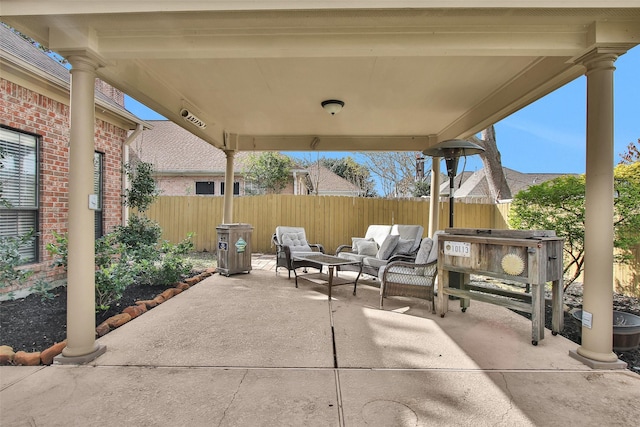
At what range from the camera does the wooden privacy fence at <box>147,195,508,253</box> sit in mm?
9133

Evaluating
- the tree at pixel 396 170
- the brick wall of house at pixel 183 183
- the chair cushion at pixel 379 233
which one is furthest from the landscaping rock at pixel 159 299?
the tree at pixel 396 170

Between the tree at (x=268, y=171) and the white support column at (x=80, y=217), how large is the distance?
10681 mm

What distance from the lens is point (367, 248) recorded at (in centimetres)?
624

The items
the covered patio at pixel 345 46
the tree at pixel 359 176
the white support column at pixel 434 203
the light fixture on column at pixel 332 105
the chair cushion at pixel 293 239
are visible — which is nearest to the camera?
the covered patio at pixel 345 46

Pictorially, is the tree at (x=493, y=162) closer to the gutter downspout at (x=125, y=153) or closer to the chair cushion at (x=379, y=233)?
the chair cushion at (x=379, y=233)

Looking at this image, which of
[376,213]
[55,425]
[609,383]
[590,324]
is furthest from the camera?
[376,213]

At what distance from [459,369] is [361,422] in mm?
1096

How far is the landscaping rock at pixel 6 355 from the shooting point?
2.62m

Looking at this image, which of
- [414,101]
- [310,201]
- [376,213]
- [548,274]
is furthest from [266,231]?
[548,274]

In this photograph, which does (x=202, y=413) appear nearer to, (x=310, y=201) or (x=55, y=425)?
(x=55, y=425)

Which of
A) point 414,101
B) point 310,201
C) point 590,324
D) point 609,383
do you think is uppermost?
point 414,101

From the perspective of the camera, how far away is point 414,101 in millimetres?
4789

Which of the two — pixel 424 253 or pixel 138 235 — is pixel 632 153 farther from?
pixel 138 235

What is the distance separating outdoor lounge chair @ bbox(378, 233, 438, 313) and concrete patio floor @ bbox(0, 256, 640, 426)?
359 millimetres
